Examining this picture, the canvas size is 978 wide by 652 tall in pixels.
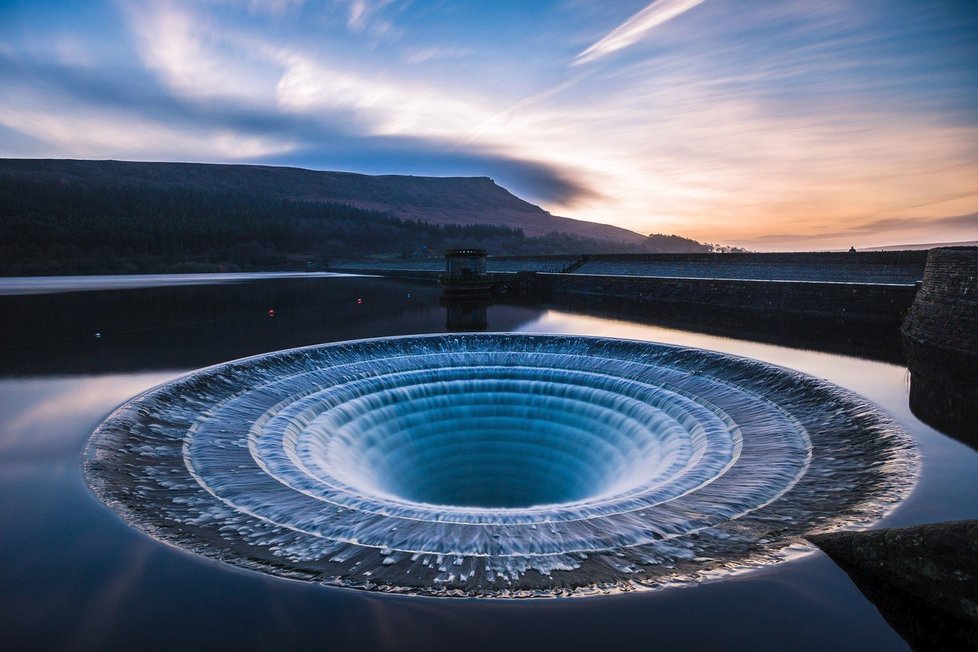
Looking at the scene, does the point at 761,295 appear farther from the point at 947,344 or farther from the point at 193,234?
the point at 193,234

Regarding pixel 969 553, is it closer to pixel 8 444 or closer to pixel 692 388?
pixel 692 388

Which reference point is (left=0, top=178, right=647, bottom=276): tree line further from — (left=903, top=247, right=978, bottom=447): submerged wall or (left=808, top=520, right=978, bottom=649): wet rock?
(left=808, top=520, right=978, bottom=649): wet rock

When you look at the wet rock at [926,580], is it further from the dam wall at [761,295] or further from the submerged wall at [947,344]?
the dam wall at [761,295]

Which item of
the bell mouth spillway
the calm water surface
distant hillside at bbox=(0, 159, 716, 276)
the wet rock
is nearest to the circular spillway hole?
the bell mouth spillway

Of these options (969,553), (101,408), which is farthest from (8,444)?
(969,553)

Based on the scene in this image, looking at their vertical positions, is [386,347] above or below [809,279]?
below
